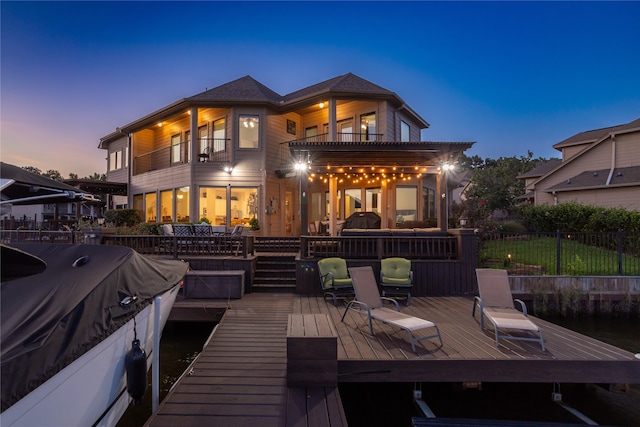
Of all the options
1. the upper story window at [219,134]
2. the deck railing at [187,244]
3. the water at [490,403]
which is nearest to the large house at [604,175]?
the water at [490,403]

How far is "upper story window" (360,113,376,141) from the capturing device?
1380 cm

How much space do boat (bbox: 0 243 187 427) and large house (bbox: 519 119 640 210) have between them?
19.7 metres

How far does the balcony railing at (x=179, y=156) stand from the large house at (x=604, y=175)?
58.5 ft

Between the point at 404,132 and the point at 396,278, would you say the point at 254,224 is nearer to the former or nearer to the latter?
the point at 396,278

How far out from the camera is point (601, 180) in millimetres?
16156

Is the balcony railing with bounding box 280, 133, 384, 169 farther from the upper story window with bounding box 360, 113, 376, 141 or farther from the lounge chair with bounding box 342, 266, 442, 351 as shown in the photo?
the lounge chair with bounding box 342, 266, 442, 351

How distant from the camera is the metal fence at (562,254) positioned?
859 centimetres

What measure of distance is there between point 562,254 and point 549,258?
494 mm

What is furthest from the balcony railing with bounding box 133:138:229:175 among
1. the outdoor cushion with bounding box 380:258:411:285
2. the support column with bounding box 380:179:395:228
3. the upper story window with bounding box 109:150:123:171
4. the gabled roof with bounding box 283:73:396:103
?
the outdoor cushion with bounding box 380:258:411:285

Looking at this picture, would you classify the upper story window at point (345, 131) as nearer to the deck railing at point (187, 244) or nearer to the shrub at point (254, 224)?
the shrub at point (254, 224)

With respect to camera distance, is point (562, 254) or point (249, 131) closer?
point (562, 254)

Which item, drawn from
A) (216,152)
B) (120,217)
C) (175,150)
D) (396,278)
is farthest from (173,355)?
(175,150)

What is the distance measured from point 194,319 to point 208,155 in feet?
30.7

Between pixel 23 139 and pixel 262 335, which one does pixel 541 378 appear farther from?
pixel 23 139
